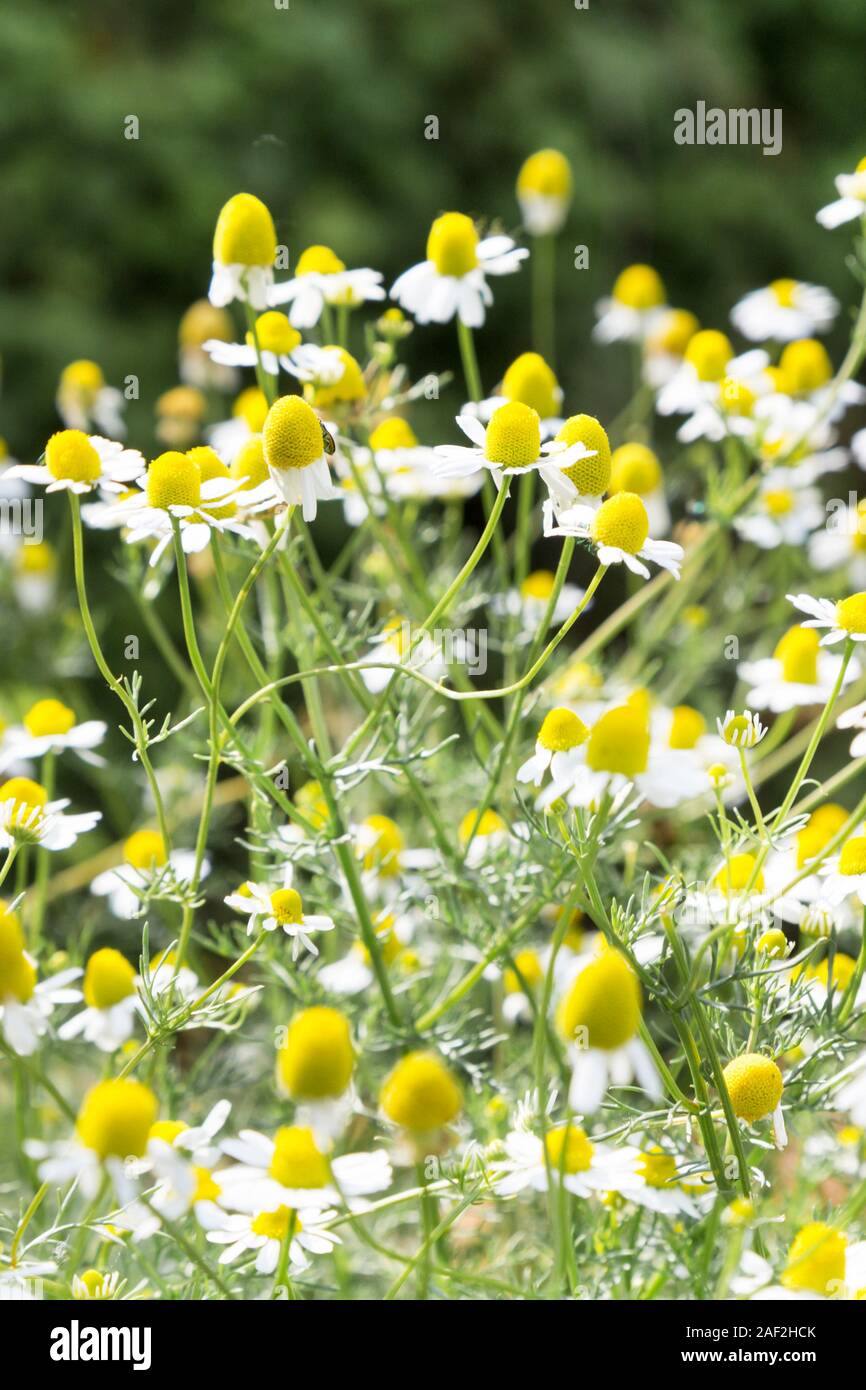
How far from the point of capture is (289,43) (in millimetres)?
1831

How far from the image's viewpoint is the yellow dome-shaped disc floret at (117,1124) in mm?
439

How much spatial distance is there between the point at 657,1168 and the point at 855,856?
0.52ft

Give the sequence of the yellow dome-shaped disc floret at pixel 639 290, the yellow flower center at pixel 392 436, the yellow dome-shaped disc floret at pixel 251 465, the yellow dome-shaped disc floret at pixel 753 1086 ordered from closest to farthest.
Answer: the yellow dome-shaped disc floret at pixel 753 1086 → the yellow dome-shaped disc floret at pixel 251 465 → the yellow flower center at pixel 392 436 → the yellow dome-shaped disc floret at pixel 639 290

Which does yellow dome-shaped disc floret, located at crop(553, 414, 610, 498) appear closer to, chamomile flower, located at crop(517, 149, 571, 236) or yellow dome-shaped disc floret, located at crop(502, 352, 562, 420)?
yellow dome-shaped disc floret, located at crop(502, 352, 562, 420)

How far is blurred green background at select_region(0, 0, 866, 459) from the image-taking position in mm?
1825

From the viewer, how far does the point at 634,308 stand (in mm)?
1229

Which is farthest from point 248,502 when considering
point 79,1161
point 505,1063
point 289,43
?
point 289,43

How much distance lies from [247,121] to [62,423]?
0.46 metres

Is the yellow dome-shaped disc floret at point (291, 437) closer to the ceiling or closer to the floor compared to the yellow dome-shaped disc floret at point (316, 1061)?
closer to the ceiling

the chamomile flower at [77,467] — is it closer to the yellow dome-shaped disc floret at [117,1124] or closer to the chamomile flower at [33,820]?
the chamomile flower at [33,820]

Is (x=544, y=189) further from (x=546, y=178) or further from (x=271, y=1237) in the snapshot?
(x=271, y=1237)

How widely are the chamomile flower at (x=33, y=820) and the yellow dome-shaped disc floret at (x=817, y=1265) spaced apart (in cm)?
32

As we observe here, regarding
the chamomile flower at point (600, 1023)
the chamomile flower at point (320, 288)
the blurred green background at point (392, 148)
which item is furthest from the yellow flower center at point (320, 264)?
the blurred green background at point (392, 148)

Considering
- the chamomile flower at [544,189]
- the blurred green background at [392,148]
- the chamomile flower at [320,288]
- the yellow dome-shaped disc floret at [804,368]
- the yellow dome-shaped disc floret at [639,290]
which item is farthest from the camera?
the blurred green background at [392,148]
